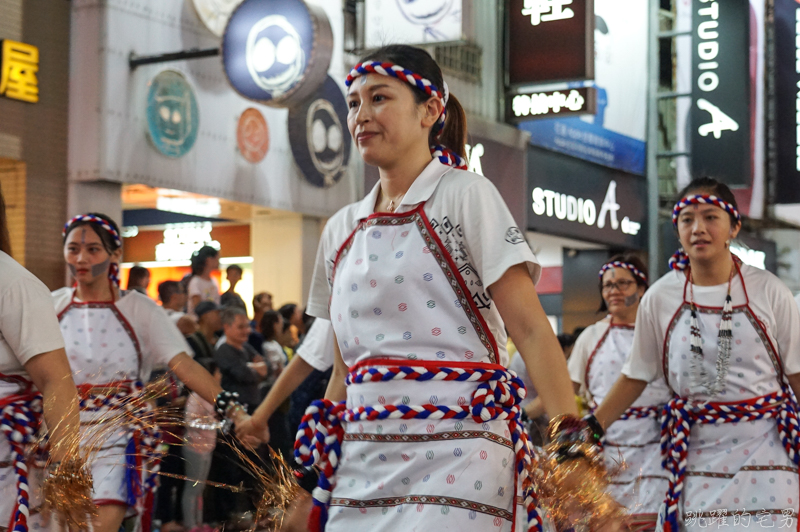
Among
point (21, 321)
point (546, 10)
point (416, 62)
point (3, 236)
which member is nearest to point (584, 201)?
point (546, 10)

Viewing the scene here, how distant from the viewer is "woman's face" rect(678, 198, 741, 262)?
524 centimetres

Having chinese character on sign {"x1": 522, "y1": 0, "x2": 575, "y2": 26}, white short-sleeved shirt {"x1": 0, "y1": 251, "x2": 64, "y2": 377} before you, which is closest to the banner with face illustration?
chinese character on sign {"x1": 522, "y1": 0, "x2": 575, "y2": 26}

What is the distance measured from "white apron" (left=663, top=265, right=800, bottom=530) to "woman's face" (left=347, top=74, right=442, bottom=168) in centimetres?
257

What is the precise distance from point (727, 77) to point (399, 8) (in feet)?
23.9

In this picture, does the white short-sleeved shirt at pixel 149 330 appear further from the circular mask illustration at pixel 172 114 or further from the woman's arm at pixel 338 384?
the circular mask illustration at pixel 172 114

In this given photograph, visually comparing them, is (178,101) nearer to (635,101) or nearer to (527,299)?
(527,299)

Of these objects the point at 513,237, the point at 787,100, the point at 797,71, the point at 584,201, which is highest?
the point at 797,71

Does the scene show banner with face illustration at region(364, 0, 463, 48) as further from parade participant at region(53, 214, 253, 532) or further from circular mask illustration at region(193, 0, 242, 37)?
parade participant at region(53, 214, 253, 532)

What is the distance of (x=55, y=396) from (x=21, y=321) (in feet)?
0.96

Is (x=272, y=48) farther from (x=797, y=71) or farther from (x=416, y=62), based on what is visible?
(x=797, y=71)

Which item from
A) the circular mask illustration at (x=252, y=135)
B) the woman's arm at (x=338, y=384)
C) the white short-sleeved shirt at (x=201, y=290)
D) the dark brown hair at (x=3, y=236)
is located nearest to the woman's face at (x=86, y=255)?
the dark brown hair at (x=3, y=236)

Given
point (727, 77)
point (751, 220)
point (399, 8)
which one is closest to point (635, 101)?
point (727, 77)

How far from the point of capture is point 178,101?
11914 millimetres

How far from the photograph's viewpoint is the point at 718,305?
5.23 m
